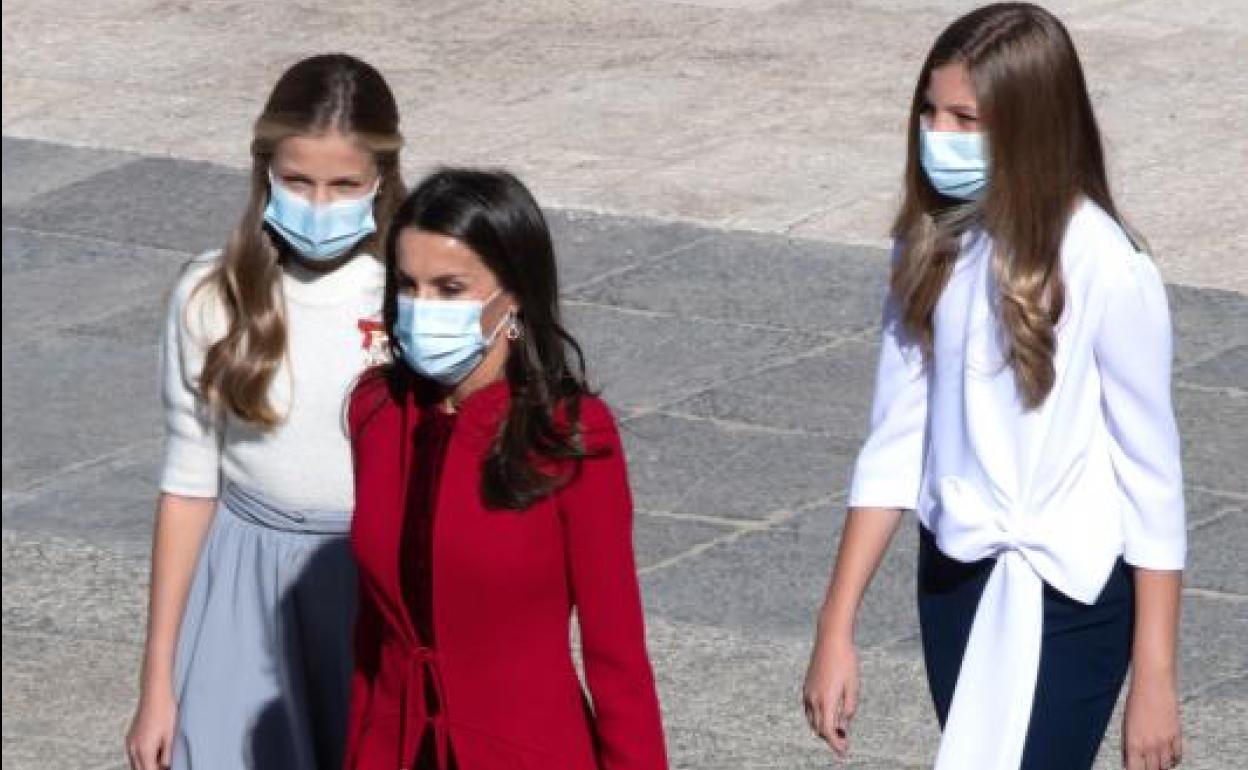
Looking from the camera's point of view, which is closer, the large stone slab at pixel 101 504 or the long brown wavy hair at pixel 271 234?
the long brown wavy hair at pixel 271 234

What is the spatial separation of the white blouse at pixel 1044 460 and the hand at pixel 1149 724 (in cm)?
15

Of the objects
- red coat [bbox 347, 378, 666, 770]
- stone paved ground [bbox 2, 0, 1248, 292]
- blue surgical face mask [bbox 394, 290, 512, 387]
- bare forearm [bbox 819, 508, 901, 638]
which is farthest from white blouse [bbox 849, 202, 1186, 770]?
stone paved ground [bbox 2, 0, 1248, 292]

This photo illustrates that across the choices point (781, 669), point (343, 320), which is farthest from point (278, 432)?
point (781, 669)

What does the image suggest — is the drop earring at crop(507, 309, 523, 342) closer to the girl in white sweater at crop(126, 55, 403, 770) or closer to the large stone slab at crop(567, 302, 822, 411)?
the girl in white sweater at crop(126, 55, 403, 770)

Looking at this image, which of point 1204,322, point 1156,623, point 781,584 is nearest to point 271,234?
point 1156,623

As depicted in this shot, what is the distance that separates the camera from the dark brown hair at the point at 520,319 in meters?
4.24

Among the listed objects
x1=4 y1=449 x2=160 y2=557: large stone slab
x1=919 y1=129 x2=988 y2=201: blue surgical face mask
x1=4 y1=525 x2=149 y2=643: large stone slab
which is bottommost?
x1=4 y1=449 x2=160 y2=557: large stone slab

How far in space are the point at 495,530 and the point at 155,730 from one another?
1064mm

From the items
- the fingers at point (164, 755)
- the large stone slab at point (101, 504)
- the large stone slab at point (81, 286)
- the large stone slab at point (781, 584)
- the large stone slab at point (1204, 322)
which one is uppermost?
the fingers at point (164, 755)

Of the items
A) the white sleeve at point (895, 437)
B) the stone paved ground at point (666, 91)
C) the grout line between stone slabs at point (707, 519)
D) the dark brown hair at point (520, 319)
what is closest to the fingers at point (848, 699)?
the white sleeve at point (895, 437)

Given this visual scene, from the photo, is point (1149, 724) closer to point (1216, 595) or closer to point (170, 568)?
point (170, 568)

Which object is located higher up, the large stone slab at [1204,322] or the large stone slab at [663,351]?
the large stone slab at [1204,322]

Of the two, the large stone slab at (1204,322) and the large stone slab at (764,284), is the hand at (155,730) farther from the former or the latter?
the large stone slab at (764,284)

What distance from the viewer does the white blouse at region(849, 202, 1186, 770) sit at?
4.58 meters
